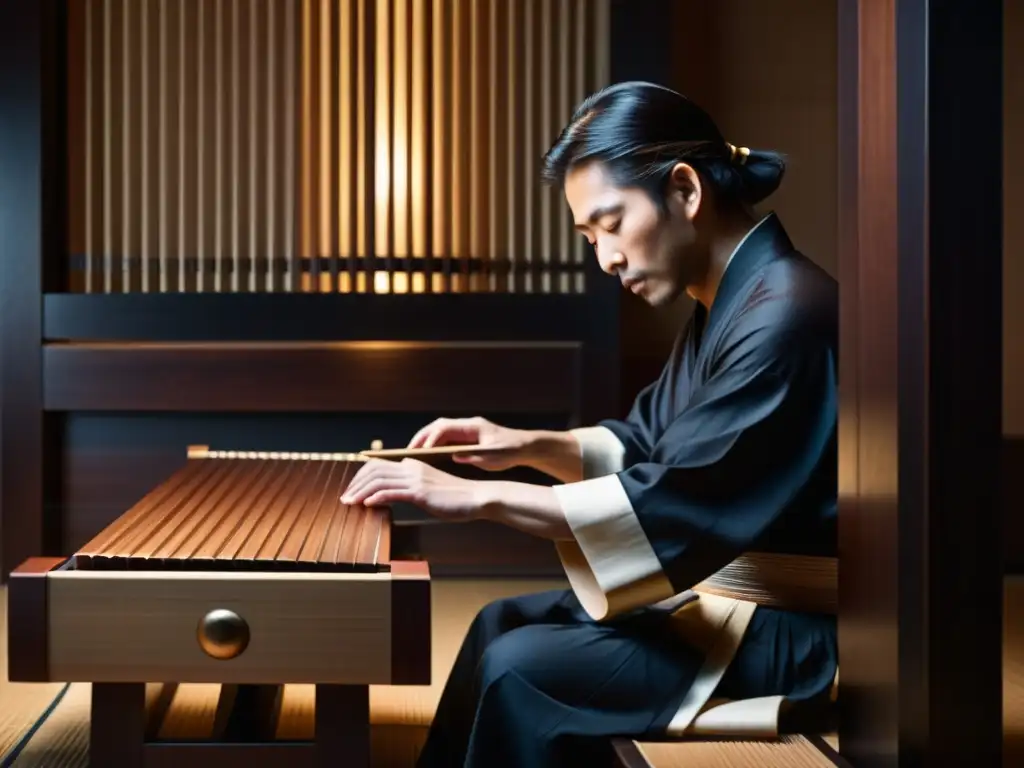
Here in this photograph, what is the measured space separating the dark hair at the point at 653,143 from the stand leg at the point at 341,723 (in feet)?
3.10

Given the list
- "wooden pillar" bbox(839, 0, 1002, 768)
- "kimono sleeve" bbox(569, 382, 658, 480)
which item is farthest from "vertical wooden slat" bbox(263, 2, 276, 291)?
"wooden pillar" bbox(839, 0, 1002, 768)

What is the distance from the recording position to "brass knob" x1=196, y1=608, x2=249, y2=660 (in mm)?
1677

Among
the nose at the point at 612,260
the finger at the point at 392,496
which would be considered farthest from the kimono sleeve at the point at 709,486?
the nose at the point at 612,260

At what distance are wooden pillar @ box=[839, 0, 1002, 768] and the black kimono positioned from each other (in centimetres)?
26

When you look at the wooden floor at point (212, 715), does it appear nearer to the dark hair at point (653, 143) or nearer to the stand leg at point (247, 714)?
the stand leg at point (247, 714)

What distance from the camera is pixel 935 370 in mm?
1499

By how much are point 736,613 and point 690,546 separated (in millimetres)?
194

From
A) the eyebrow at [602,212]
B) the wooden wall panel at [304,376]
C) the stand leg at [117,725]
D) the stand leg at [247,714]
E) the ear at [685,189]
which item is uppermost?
the ear at [685,189]

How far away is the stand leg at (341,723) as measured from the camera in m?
1.85

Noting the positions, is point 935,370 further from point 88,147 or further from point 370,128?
point 88,147

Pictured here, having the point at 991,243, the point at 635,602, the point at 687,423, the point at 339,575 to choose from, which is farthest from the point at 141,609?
the point at 991,243

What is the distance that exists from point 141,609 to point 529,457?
1.02 metres

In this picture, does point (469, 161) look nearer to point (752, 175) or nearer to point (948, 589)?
point (752, 175)

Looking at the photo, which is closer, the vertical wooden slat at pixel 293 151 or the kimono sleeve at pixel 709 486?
the kimono sleeve at pixel 709 486
